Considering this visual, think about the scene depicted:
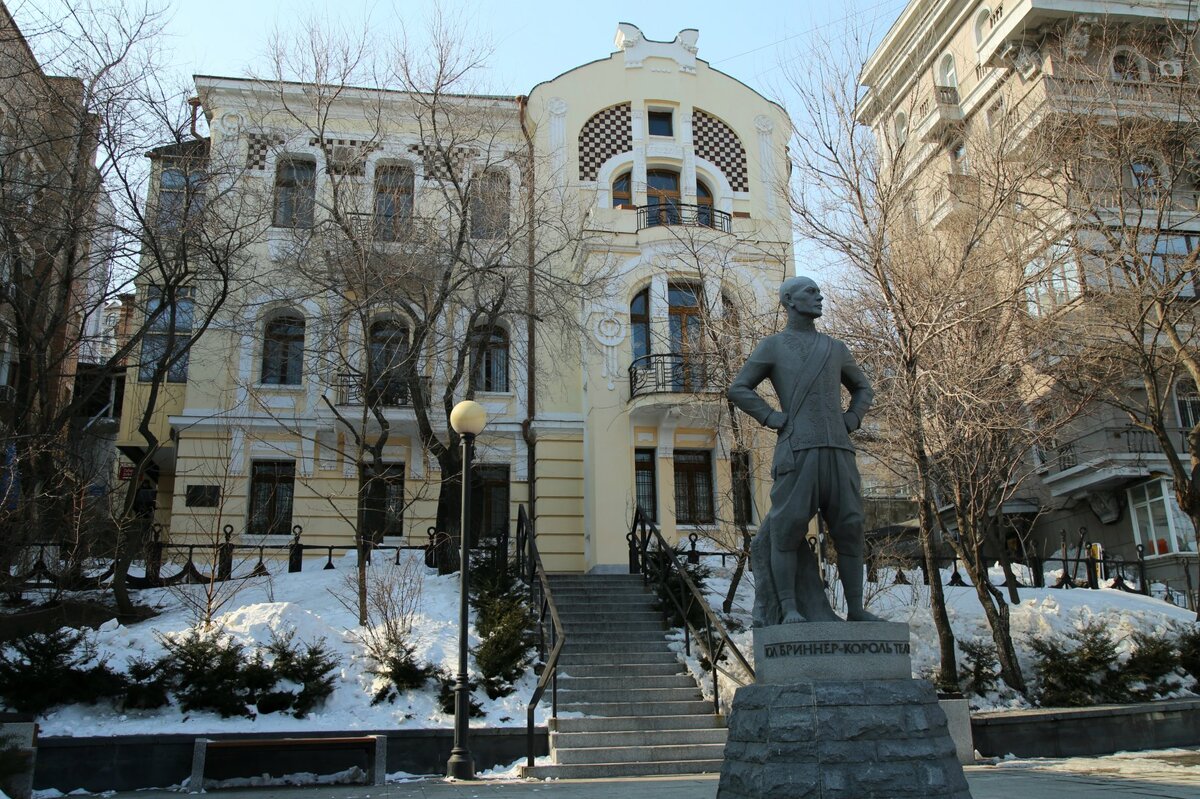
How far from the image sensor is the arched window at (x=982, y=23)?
2931cm

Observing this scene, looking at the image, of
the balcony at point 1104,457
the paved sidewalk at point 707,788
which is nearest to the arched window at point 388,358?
the paved sidewalk at point 707,788

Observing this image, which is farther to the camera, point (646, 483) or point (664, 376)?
point (646, 483)

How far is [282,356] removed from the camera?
73.2 ft

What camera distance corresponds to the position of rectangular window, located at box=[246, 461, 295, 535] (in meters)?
21.0

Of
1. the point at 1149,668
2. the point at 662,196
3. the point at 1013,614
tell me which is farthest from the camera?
the point at 662,196

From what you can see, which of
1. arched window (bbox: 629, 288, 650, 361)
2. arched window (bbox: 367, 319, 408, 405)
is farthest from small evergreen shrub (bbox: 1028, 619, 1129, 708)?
arched window (bbox: 367, 319, 408, 405)

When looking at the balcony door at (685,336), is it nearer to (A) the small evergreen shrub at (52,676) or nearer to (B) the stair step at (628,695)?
(B) the stair step at (628,695)

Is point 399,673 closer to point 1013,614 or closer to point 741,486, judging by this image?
point 741,486

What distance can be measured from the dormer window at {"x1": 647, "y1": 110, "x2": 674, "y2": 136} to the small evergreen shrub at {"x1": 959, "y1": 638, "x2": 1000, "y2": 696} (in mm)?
14824

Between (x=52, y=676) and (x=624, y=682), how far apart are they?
7.15m

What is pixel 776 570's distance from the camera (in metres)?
7.20

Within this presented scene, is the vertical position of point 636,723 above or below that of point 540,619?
below

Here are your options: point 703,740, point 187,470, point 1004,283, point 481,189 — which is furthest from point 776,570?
point 187,470

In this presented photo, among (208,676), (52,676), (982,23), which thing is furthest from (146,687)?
(982,23)
